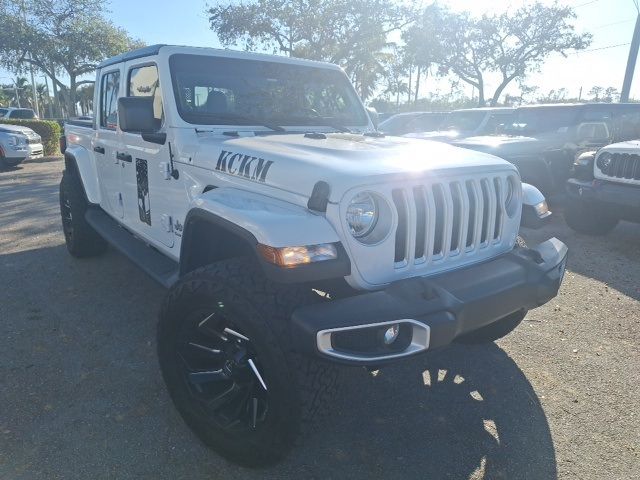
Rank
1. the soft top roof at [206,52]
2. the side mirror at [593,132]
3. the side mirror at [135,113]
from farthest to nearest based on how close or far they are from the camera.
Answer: the side mirror at [593,132], the soft top roof at [206,52], the side mirror at [135,113]

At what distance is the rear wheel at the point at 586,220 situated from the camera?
6145mm

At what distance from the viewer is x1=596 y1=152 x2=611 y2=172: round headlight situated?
5.69 metres

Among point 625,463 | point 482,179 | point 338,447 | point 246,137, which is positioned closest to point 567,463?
point 625,463

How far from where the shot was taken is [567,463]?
228cm

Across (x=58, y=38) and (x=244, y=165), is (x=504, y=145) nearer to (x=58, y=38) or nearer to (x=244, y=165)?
(x=244, y=165)

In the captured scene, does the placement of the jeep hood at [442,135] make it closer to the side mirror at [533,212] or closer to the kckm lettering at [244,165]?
the side mirror at [533,212]

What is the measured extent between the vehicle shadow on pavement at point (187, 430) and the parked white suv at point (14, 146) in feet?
33.5

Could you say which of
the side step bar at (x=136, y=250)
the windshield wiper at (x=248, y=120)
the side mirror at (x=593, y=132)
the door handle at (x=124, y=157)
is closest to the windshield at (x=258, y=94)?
the windshield wiper at (x=248, y=120)

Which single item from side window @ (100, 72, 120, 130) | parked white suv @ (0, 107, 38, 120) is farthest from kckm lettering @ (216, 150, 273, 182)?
parked white suv @ (0, 107, 38, 120)

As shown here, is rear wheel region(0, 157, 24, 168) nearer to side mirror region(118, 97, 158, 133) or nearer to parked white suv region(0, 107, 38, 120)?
Result: parked white suv region(0, 107, 38, 120)

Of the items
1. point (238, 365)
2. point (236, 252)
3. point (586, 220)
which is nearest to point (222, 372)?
point (238, 365)

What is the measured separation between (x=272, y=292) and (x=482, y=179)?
1.25 m

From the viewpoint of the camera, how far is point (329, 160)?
2252mm

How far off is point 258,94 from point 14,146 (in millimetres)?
11274
